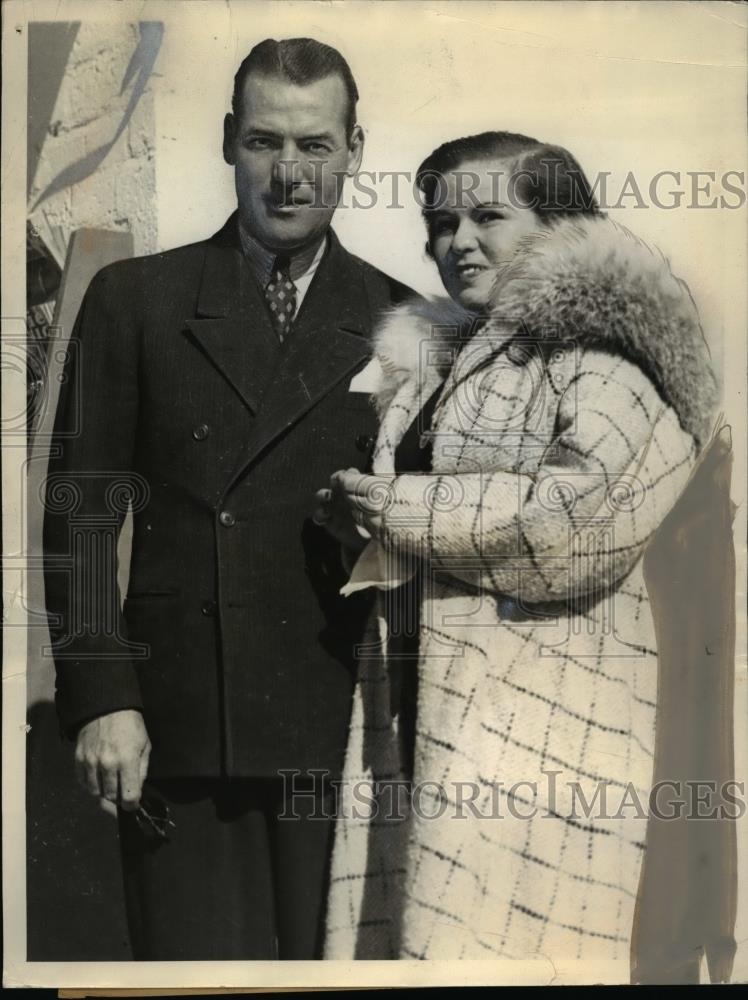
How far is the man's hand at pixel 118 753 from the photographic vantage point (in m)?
2.21

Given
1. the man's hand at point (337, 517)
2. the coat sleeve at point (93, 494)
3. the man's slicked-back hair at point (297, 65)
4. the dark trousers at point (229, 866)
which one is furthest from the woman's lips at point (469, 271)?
the dark trousers at point (229, 866)

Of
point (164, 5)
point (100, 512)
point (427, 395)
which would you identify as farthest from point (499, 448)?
point (164, 5)

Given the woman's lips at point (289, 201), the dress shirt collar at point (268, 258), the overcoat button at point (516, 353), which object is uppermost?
the woman's lips at point (289, 201)

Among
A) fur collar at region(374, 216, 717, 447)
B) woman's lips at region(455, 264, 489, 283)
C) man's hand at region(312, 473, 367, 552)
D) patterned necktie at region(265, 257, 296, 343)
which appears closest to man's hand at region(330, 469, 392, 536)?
man's hand at region(312, 473, 367, 552)

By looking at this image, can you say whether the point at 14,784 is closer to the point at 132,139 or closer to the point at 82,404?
the point at 82,404

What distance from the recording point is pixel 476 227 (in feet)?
7.29

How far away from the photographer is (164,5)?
2258 millimetres

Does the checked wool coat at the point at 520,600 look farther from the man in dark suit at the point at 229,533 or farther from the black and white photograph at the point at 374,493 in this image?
the man in dark suit at the point at 229,533

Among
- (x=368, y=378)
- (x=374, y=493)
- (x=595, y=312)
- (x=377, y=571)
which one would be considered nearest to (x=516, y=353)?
(x=595, y=312)

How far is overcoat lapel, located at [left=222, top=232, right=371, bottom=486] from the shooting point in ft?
7.18

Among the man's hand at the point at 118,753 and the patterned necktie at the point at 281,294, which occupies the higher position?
the patterned necktie at the point at 281,294

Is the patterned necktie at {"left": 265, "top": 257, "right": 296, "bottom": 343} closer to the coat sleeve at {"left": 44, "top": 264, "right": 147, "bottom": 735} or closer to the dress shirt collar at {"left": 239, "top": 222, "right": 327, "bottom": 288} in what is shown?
the dress shirt collar at {"left": 239, "top": 222, "right": 327, "bottom": 288}

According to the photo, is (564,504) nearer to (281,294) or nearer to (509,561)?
(509,561)

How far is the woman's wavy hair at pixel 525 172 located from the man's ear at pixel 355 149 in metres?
0.13
